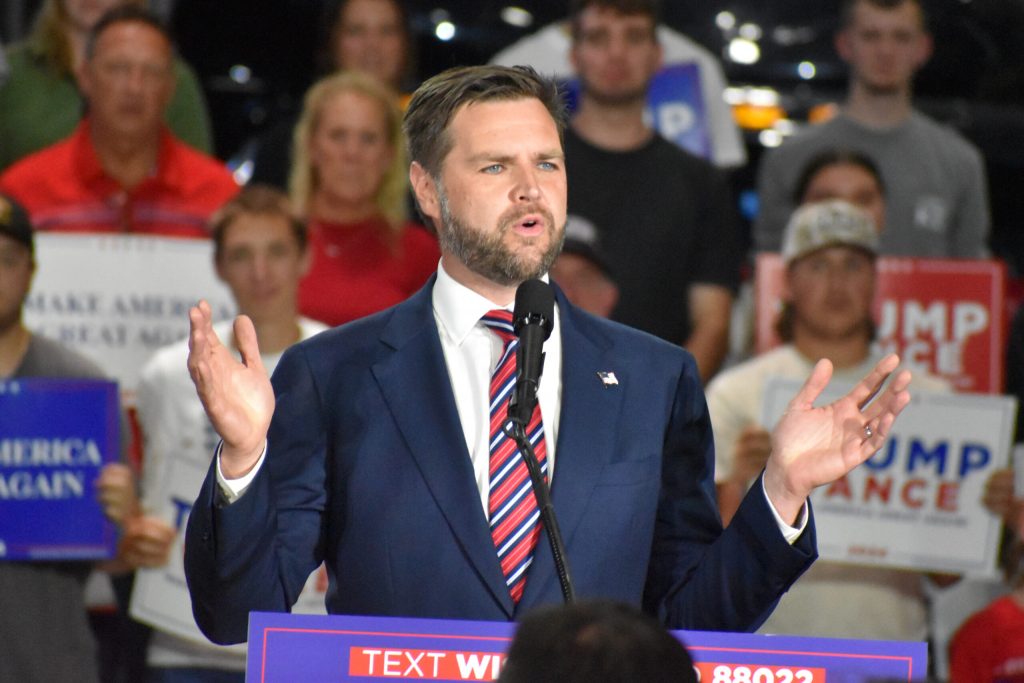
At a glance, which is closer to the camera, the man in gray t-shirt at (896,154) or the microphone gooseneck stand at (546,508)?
the microphone gooseneck stand at (546,508)

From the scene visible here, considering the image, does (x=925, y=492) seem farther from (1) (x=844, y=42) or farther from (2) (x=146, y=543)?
(2) (x=146, y=543)

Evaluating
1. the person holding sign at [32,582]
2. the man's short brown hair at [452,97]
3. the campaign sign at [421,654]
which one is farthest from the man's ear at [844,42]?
the campaign sign at [421,654]

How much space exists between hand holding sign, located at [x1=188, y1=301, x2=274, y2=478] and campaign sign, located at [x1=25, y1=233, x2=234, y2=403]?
2.94 meters

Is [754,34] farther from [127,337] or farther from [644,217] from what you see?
[127,337]

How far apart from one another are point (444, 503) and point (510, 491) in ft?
0.34

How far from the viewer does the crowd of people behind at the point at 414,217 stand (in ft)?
15.9

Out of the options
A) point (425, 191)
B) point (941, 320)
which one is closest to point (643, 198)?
point (941, 320)

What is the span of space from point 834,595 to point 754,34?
10.5 ft

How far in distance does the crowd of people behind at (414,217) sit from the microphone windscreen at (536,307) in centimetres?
201

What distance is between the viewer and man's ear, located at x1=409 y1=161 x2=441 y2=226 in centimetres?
286

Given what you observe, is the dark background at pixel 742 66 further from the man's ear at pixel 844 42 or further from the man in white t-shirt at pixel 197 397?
the man in white t-shirt at pixel 197 397

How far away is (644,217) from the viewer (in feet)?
18.7

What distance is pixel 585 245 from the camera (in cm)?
530

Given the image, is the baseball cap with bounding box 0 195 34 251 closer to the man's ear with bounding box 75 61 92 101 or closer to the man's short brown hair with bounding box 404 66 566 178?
the man's ear with bounding box 75 61 92 101
